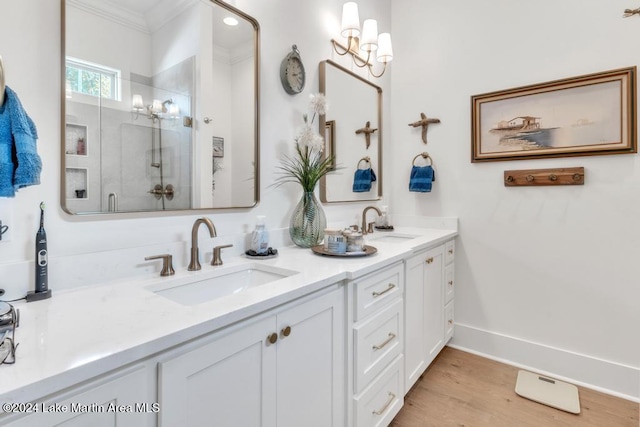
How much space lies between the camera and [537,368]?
2.06 m

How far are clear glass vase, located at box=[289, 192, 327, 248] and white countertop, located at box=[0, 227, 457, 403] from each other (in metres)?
0.44

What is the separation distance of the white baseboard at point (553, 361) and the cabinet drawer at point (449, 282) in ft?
0.95

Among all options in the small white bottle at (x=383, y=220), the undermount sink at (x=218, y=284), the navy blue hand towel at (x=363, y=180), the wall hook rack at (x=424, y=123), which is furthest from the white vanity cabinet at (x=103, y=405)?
the wall hook rack at (x=424, y=123)

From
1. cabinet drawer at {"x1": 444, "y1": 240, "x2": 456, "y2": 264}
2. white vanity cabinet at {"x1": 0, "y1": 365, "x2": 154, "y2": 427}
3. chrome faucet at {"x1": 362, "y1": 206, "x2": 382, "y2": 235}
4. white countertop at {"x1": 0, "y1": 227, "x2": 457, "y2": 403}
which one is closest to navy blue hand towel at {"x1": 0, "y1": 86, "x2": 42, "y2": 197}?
white countertop at {"x1": 0, "y1": 227, "x2": 457, "y2": 403}

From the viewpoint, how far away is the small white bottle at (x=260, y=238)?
1419 millimetres

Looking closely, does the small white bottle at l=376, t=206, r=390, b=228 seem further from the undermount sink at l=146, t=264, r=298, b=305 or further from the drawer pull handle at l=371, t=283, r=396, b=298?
the undermount sink at l=146, t=264, r=298, b=305

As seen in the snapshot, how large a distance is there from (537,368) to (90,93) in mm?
2793

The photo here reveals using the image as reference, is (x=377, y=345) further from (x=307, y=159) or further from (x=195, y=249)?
(x=307, y=159)

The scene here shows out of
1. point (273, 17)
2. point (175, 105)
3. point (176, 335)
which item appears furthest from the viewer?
point (273, 17)

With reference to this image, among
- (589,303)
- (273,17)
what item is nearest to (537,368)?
(589,303)

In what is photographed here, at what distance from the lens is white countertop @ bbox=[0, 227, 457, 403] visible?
1.69 feet

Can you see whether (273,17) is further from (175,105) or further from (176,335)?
(176,335)

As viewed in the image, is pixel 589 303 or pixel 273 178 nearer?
pixel 273 178

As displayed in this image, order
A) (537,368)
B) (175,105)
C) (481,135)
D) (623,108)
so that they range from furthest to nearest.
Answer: (481,135), (537,368), (623,108), (175,105)
